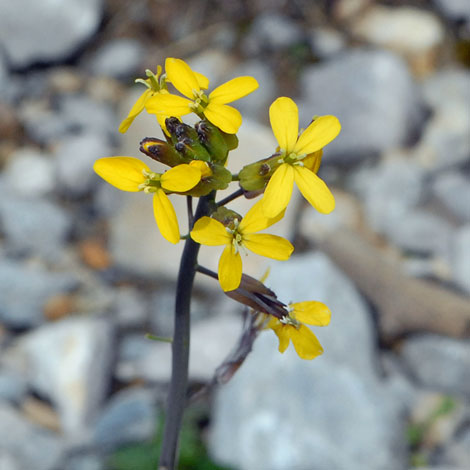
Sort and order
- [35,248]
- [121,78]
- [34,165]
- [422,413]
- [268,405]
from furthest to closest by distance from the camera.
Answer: [121,78], [34,165], [35,248], [422,413], [268,405]

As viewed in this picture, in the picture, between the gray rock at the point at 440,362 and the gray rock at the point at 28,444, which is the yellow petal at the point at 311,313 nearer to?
the gray rock at the point at 28,444

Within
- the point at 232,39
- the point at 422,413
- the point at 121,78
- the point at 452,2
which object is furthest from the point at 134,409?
the point at 452,2

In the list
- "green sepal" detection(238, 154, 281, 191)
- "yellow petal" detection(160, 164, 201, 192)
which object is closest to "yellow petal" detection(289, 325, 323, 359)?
"green sepal" detection(238, 154, 281, 191)

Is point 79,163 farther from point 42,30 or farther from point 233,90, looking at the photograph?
point 233,90

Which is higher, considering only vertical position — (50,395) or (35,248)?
(35,248)

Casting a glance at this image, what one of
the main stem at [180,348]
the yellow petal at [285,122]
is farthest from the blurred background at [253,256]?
the yellow petal at [285,122]

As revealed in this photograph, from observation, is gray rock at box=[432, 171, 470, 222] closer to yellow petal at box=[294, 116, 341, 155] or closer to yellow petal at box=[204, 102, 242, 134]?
yellow petal at box=[294, 116, 341, 155]

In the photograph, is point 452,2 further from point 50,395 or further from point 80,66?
point 50,395

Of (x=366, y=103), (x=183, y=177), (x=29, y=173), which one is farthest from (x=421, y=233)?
(x=183, y=177)
